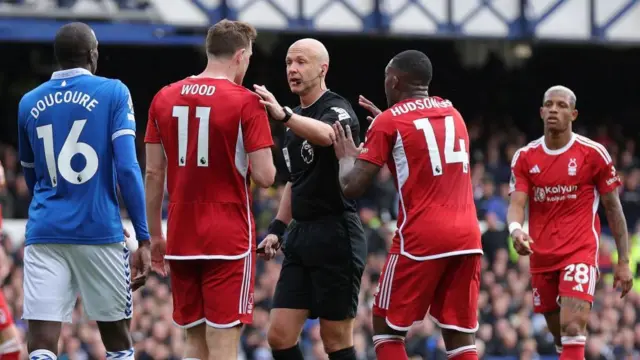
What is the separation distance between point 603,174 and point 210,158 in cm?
→ 359

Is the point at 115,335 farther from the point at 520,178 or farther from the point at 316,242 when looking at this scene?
the point at 520,178

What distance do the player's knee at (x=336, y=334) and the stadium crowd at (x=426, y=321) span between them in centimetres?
692

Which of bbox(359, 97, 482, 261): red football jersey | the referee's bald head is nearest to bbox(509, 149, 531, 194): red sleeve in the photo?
bbox(359, 97, 482, 261): red football jersey

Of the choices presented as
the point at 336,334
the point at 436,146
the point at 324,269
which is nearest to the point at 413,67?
the point at 436,146

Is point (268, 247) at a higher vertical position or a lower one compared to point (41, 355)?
higher

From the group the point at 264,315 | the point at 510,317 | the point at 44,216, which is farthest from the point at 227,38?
the point at 510,317

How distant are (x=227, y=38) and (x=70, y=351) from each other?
27.7 ft

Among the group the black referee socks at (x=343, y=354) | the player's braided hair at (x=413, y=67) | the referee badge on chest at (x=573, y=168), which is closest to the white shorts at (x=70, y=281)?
the black referee socks at (x=343, y=354)

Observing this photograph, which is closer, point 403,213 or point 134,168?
point 134,168

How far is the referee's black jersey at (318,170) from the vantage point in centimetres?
881

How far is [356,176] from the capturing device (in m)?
8.33

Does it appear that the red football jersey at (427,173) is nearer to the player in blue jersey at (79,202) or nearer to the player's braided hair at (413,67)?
the player's braided hair at (413,67)

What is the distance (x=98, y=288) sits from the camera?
7.94 meters

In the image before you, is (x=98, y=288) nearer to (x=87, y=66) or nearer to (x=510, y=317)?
(x=87, y=66)
